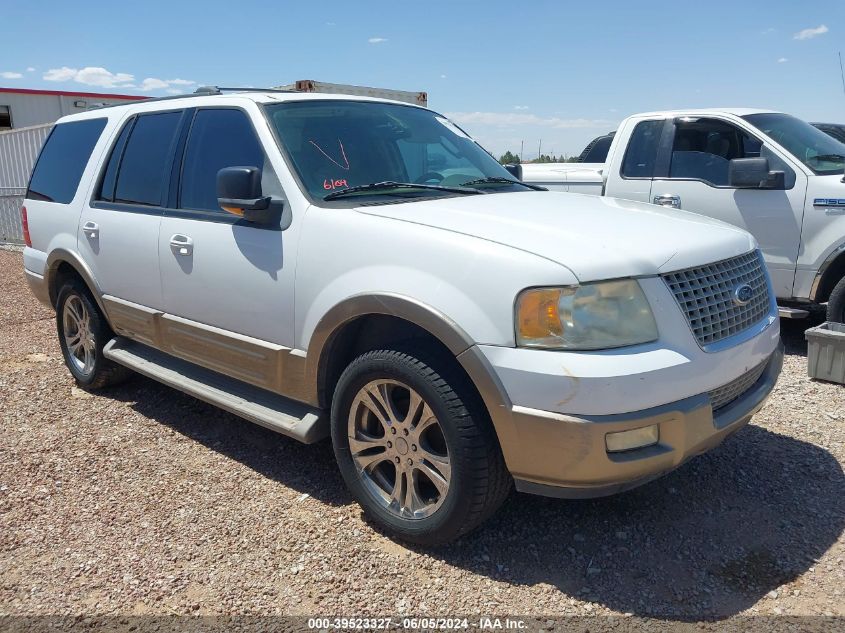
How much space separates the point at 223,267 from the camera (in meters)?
3.64

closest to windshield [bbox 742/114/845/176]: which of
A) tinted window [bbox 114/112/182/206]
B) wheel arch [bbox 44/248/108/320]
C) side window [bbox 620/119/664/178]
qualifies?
side window [bbox 620/119/664/178]

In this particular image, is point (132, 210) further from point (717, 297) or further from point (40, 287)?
point (717, 297)

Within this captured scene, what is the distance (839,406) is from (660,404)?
2727 mm

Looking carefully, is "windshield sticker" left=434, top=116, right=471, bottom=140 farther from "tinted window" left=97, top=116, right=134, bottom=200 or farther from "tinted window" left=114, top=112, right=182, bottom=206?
"tinted window" left=97, top=116, right=134, bottom=200

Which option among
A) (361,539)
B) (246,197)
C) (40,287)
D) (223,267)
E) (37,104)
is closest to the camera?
(361,539)

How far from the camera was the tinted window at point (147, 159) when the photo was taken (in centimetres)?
425

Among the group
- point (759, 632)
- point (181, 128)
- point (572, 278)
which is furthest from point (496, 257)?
point (181, 128)

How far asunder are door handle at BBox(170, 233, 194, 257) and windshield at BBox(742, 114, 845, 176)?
4992mm

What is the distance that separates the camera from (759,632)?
2529mm

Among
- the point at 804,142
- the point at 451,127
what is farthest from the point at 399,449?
the point at 804,142

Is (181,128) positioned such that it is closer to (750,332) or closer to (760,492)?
(750,332)

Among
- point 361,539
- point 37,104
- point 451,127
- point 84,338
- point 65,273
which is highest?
point 37,104

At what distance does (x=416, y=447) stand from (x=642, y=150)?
196 inches

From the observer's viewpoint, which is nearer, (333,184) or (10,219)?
(333,184)
